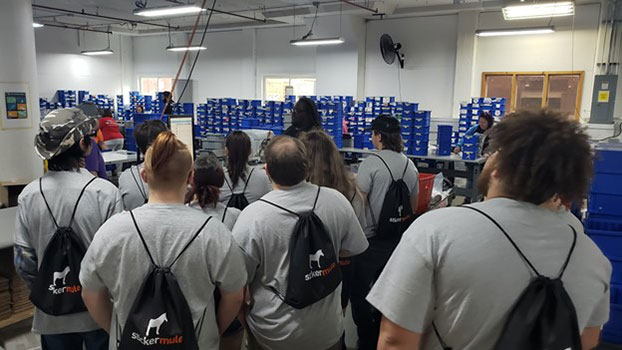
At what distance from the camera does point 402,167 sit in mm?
2871

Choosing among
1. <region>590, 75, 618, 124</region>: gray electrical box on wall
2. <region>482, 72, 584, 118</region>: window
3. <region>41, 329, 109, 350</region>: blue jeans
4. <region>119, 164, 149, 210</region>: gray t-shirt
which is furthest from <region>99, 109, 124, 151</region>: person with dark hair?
<region>590, 75, 618, 124</region>: gray electrical box on wall

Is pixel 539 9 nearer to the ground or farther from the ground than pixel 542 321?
farther from the ground

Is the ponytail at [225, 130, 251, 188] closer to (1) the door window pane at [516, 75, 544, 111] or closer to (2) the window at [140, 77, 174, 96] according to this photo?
(1) the door window pane at [516, 75, 544, 111]

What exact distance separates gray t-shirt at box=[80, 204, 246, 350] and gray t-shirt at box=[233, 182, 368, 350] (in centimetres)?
26

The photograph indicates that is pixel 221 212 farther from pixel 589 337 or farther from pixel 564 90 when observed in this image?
pixel 564 90

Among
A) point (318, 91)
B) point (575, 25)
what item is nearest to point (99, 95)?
point (318, 91)

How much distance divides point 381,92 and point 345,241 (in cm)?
924

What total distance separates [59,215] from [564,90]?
947 cm

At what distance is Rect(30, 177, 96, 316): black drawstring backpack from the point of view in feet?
5.59

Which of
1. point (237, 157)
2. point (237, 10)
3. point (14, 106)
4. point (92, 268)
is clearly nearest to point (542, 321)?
point (92, 268)

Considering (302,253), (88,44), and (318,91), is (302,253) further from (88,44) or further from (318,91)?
(88,44)

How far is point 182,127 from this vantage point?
3.94 metres

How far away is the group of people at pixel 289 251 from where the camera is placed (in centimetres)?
100

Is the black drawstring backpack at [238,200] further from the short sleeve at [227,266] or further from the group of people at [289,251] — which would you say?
the short sleeve at [227,266]
